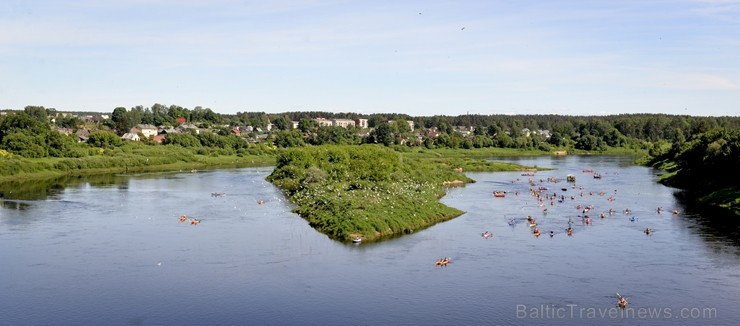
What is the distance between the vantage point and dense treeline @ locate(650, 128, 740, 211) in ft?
245

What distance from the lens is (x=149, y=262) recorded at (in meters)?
46.7

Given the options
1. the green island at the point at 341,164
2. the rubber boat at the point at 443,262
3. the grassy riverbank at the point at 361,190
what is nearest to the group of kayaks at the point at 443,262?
the rubber boat at the point at 443,262

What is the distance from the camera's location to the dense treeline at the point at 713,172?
7456 centimetres

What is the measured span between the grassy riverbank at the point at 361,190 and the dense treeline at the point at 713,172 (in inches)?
1036

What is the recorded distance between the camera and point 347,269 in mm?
44719

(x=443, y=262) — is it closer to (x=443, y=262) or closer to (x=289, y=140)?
(x=443, y=262)

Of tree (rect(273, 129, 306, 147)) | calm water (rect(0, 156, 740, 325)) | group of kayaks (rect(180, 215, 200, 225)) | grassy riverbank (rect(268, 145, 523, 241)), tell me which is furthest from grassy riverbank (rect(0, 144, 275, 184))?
group of kayaks (rect(180, 215, 200, 225))

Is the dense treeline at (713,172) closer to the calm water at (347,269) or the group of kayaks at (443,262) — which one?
the calm water at (347,269)

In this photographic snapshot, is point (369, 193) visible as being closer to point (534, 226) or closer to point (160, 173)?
point (534, 226)

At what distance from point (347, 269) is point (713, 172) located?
57345 millimetres

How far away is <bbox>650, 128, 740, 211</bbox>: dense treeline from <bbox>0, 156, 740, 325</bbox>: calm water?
4680 millimetres

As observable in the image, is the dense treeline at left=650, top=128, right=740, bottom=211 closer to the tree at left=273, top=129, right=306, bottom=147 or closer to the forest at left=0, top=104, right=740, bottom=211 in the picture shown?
the forest at left=0, top=104, right=740, bottom=211

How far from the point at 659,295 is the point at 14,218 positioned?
164 feet

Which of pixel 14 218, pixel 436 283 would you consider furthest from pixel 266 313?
pixel 14 218
